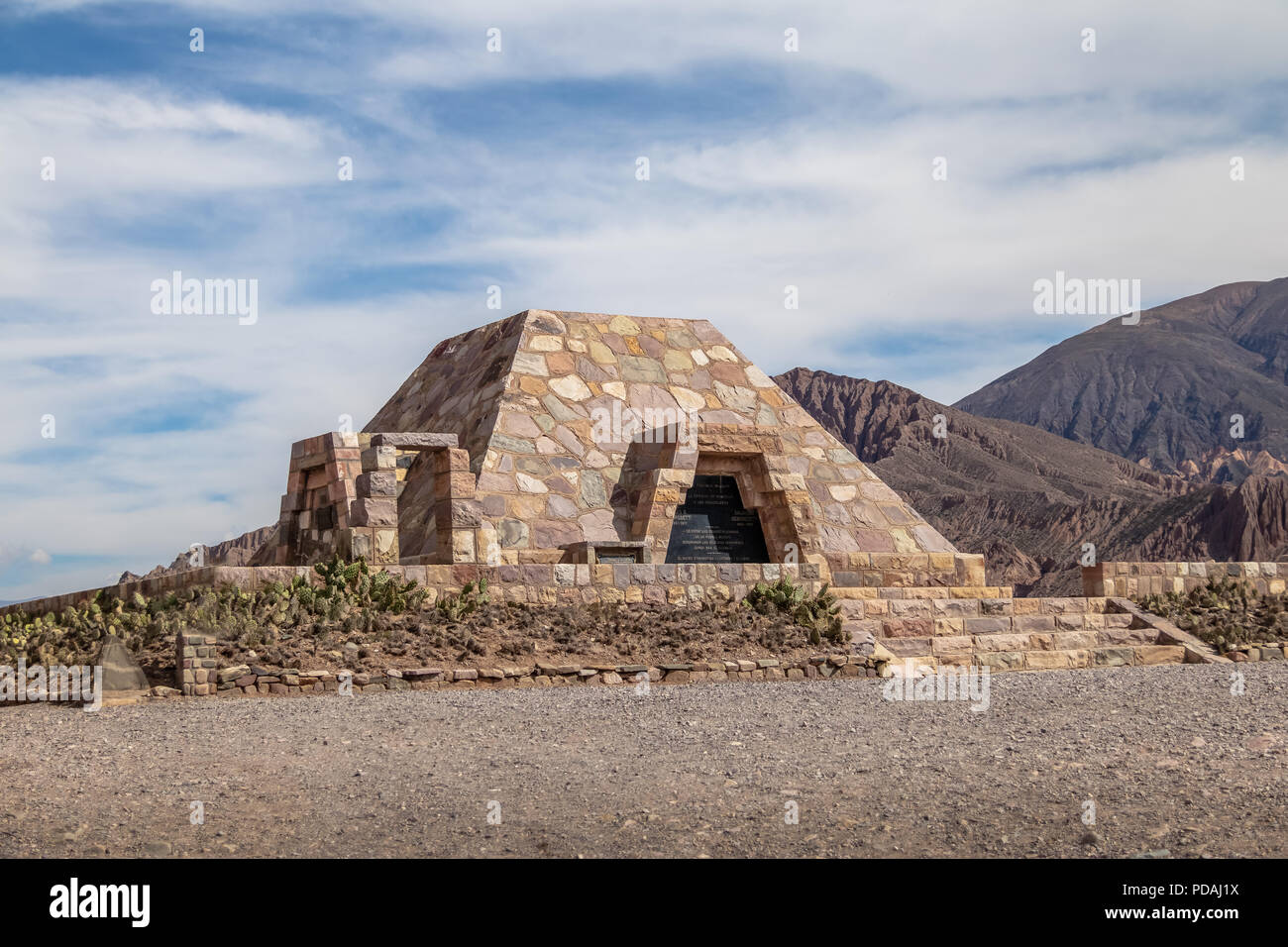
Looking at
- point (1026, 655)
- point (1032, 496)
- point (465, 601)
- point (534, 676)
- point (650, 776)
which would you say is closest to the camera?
point (650, 776)

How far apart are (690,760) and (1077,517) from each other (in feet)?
190

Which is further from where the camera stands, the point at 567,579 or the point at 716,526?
the point at 716,526

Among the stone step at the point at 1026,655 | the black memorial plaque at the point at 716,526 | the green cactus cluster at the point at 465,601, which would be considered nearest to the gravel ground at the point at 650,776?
the green cactus cluster at the point at 465,601

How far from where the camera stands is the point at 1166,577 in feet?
56.1

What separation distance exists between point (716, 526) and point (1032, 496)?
52.4 meters

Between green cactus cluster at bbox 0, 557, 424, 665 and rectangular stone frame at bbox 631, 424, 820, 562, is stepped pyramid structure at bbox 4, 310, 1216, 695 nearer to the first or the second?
rectangular stone frame at bbox 631, 424, 820, 562

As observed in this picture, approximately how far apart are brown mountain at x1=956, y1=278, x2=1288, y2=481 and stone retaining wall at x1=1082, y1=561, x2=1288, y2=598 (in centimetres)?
9914

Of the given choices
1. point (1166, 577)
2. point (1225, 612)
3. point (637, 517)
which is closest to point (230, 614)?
point (637, 517)

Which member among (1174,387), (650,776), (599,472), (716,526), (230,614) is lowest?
(650,776)

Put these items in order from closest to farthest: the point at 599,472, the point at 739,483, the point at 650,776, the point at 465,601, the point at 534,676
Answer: the point at 650,776 < the point at 534,676 < the point at 465,601 < the point at 739,483 < the point at 599,472

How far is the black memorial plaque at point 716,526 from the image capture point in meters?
16.9

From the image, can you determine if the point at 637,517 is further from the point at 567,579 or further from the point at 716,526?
the point at 567,579
